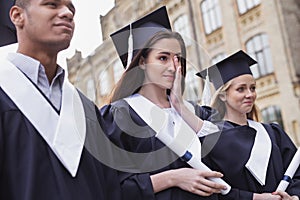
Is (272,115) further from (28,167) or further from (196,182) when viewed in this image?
(28,167)

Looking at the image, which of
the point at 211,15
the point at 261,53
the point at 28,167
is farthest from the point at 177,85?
the point at 211,15

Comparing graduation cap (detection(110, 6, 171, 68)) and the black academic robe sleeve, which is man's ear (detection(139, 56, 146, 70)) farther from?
the black academic robe sleeve

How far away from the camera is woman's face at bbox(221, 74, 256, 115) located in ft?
8.12

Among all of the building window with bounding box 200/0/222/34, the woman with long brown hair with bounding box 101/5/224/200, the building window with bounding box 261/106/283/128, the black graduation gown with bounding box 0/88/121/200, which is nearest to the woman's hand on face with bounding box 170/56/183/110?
the woman with long brown hair with bounding box 101/5/224/200

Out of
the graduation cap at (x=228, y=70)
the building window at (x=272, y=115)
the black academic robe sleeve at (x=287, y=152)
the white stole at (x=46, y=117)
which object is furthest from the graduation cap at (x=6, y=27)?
the building window at (x=272, y=115)

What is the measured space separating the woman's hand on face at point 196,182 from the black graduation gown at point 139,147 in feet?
0.17

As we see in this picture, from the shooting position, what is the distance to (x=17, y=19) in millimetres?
1507

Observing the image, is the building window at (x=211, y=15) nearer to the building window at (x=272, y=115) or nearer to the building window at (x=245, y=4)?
the building window at (x=245, y=4)

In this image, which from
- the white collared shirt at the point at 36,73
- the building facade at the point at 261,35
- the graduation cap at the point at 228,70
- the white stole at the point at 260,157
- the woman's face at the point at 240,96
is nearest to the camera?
the white collared shirt at the point at 36,73

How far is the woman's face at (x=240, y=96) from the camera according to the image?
8.12ft

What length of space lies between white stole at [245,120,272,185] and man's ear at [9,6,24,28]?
1.26 meters

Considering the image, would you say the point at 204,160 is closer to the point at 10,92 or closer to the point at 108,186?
the point at 108,186

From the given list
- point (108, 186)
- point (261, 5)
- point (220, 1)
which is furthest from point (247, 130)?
point (220, 1)

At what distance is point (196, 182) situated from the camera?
1691 mm
